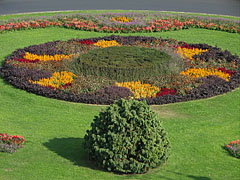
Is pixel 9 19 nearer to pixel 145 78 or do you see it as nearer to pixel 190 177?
pixel 145 78

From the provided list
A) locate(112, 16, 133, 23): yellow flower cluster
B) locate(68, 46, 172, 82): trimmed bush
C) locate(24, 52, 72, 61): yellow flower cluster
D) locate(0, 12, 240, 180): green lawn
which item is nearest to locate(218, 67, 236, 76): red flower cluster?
locate(0, 12, 240, 180): green lawn

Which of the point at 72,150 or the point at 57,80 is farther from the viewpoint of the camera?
the point at 57,80

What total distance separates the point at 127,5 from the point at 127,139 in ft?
76.6

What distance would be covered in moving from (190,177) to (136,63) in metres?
6.43

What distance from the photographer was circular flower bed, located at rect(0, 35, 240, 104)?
12016mm

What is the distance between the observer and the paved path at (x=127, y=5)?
2802 centimetres

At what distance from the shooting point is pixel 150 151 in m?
7.53

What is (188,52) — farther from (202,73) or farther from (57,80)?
(57,80)

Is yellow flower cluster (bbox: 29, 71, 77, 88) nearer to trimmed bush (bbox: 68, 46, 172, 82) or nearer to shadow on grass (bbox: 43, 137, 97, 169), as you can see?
trimmed bush (bbox: 68, 46, 172, 82)

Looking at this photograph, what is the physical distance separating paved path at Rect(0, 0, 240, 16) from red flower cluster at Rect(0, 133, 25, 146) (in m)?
19.1

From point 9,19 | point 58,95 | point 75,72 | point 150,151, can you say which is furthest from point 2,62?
point 150,151

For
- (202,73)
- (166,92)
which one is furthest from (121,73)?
(202,73)

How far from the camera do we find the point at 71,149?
335 inches

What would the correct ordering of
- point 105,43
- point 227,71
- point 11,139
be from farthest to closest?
1. point 105,43
2. point 227,71
3. point 11,139
